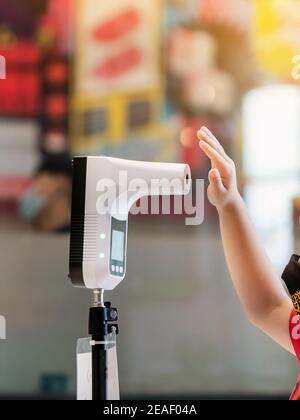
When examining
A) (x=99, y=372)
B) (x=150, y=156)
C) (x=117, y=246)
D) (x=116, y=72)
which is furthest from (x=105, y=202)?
(x=116, y=72)

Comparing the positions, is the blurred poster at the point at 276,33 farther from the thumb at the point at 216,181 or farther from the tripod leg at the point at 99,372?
the tripod leg at the point at 99,372

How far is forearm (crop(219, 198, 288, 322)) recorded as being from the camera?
2.46 ft

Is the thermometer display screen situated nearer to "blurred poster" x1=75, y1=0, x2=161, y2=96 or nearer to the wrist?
the wrist

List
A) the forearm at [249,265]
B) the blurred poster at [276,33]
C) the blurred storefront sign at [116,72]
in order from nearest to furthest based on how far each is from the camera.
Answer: the forearm at [249,265] → the blurred poster at [276,33] → the blurred storefront sign at [116,72]

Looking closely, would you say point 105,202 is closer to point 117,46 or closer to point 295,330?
point 295,330

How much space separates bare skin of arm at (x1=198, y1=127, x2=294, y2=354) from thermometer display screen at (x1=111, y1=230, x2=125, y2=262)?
11 centimetres

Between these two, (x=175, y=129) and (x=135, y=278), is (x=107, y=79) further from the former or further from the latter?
(x=135, y=278)

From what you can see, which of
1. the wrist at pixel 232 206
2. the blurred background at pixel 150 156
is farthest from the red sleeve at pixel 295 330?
the blurred background at pixel 150 156

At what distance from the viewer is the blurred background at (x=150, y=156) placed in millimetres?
1997

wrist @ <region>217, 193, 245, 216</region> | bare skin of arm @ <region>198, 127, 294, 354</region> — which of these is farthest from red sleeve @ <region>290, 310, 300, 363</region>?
wrist @ <region>217, 193, 245, 216</region>

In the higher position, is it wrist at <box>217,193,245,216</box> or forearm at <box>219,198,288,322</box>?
wrist at <box>217,193,245,216</box>

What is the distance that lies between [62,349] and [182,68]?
874mm

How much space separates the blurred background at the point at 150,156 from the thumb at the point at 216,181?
1180 millimetres

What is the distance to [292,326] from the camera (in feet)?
2.50
